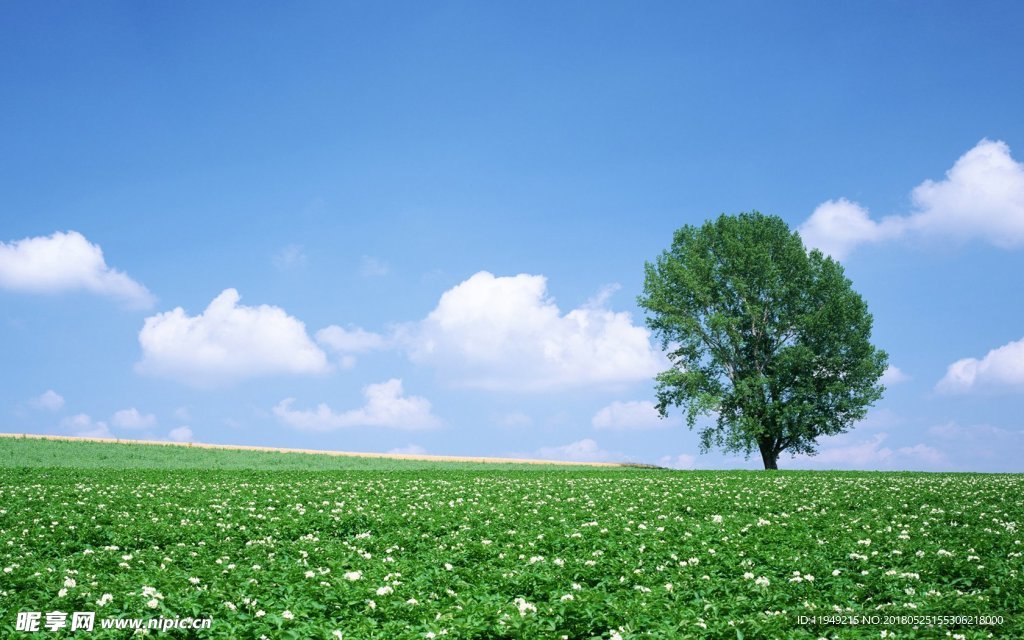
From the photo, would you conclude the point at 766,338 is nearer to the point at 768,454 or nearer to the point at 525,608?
the point at 768,454

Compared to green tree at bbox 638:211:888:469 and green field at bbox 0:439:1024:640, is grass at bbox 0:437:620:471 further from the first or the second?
green field at bbox 0:439:1024:640

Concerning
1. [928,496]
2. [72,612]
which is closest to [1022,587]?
[928,496]

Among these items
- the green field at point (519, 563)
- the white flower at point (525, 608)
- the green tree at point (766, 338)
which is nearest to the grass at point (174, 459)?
the green tree at point (766, 338)

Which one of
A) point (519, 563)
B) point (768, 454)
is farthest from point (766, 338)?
point (519, 563)

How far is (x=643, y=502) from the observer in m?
21.5

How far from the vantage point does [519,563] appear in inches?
506

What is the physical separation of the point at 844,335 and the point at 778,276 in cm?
667

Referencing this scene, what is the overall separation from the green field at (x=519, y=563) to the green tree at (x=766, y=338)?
2856 cm

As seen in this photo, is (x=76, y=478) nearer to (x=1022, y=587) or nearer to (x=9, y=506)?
(x=9, y=506)

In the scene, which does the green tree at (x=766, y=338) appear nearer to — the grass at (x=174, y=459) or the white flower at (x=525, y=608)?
the grass at (x=174, y=459)

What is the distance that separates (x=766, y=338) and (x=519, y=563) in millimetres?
45594

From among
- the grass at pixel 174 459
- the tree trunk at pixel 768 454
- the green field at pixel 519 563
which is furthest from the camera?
the tree trunk at pixel 768 454

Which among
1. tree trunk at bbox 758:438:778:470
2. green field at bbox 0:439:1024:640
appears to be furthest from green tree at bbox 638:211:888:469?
green field at bbox 0:439:1024:640

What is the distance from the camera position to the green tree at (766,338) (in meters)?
51.4
